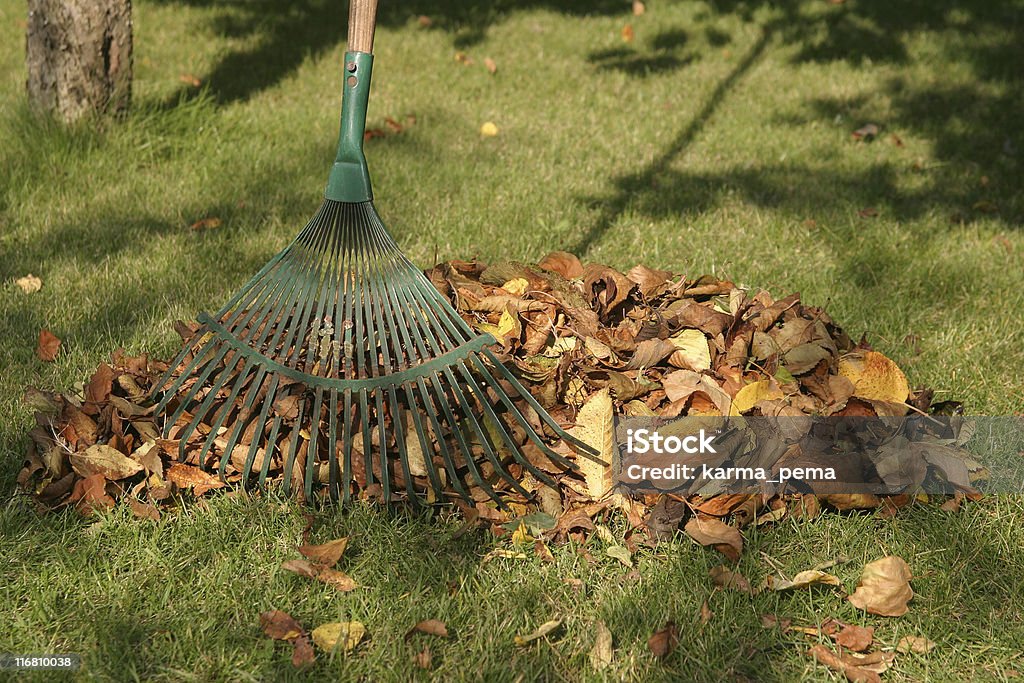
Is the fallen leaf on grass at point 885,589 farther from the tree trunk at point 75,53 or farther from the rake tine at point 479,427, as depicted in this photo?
the tree trunk at point 75,53

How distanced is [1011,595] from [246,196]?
127 inches

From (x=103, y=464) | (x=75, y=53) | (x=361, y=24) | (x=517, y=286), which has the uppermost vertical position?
(x=361, y=24)

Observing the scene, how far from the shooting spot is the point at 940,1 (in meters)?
7.21

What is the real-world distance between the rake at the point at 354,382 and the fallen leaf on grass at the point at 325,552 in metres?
0.18

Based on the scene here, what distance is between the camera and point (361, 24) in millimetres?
2338

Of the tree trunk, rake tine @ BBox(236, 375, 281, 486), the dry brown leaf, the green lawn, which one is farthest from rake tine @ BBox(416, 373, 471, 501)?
the tree trunk

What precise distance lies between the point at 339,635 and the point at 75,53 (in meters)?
3.35

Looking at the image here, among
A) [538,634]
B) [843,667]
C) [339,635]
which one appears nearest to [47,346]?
[339,635]

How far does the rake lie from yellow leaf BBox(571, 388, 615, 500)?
0.13 ft

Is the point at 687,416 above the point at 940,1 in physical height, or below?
below

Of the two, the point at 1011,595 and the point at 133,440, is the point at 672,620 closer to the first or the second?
the point at 1011,595

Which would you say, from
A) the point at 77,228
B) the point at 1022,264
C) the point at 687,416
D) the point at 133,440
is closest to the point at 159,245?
the point at 77,228

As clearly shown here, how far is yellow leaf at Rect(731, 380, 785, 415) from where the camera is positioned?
251cm

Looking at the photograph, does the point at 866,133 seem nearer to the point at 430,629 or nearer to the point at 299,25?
the point at 299,25
